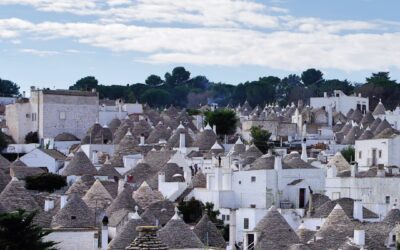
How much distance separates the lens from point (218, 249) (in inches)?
1704

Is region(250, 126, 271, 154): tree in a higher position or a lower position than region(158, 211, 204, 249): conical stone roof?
higher

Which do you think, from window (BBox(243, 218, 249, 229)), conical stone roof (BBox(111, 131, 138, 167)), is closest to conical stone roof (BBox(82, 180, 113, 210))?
window (BBox(243, 218, 249, 229))

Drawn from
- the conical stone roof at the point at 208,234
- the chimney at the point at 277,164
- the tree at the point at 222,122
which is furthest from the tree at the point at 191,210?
the tree at the point at 222,122

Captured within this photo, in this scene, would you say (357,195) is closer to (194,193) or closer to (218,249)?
(194,193)

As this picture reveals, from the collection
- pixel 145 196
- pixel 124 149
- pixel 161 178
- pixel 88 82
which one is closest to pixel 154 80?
pixel 88 82

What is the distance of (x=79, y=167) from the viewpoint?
60062 millimetres

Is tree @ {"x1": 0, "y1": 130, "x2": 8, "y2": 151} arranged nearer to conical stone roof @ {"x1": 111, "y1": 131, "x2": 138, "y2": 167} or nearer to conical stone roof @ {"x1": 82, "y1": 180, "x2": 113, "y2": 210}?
conical stone roof @ {"x1": 111, "y1": 131, "x2": 138, "y2": 167}

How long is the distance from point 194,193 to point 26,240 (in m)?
19.1

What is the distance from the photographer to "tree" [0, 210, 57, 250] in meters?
34.8

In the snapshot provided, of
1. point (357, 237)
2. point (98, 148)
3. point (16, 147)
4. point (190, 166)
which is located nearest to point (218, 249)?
point (357, 237)

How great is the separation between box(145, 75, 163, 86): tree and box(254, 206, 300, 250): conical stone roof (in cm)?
11314

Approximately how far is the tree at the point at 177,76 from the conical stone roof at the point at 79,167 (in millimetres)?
103827

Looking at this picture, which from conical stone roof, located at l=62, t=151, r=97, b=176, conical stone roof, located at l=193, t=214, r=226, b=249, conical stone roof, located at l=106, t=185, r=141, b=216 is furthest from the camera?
conical stone roof, located at l=62, t=151, r=97, b=176

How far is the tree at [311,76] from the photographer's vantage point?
519 feet
